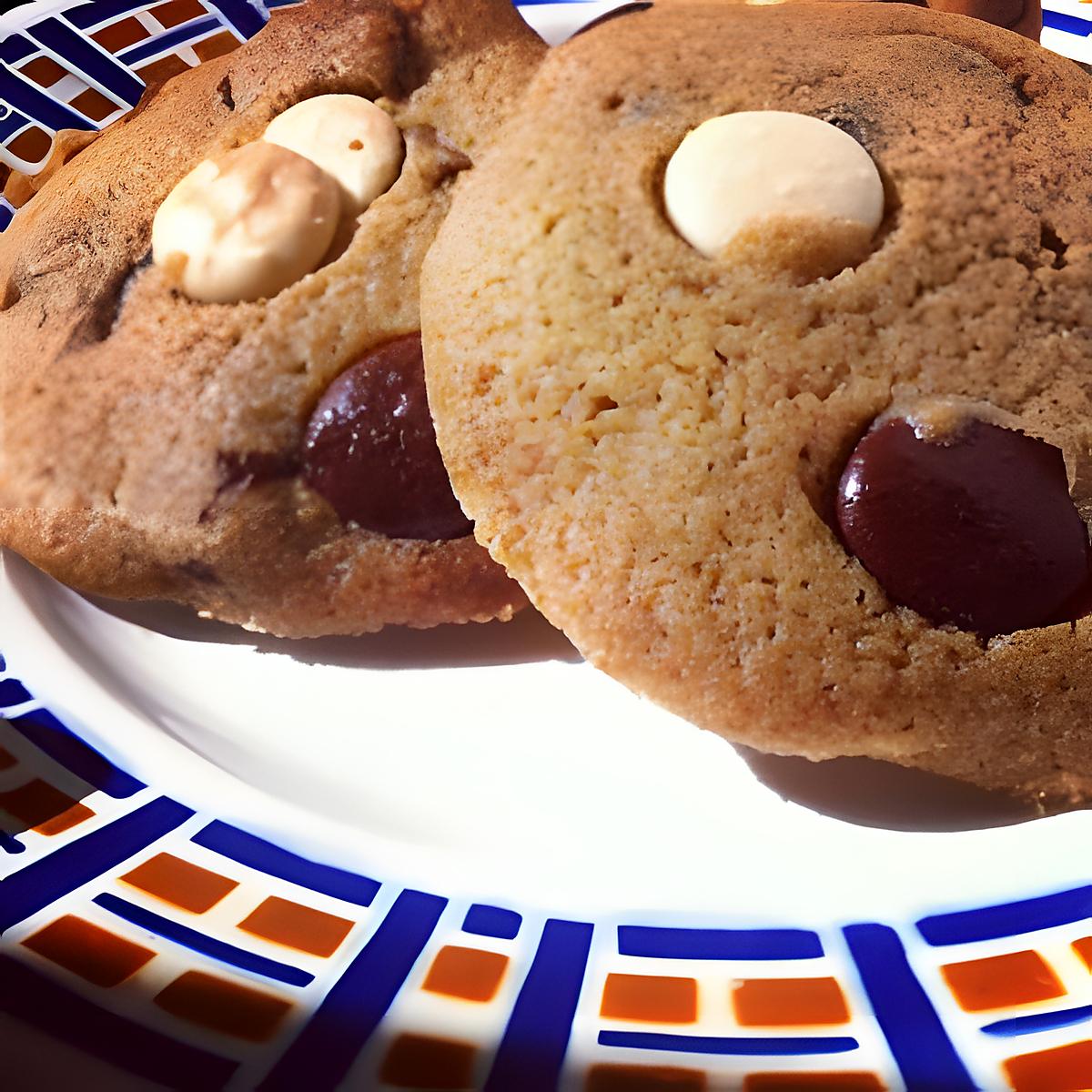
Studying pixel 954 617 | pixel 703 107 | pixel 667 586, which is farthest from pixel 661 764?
pixel 703 107

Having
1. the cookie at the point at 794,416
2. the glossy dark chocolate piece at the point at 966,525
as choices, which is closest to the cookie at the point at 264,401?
the cookie at the point at 794,416

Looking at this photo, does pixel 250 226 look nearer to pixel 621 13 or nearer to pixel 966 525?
pixel 621 13

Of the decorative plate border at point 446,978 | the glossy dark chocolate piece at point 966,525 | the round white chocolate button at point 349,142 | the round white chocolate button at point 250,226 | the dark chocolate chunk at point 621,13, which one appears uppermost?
the dark chocolate chunk at point 621,13

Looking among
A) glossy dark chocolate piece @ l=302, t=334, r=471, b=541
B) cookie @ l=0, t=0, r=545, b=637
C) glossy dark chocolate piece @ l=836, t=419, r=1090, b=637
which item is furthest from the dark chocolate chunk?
glossy dark chocolate piece @ l=836, t=419, r=1090, b=637

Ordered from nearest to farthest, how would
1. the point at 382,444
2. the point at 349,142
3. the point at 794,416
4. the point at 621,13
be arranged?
the point at 794,416, the point at 382,444, the point at 349,142, the point at 621,13

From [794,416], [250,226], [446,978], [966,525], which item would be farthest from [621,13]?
[446,978]

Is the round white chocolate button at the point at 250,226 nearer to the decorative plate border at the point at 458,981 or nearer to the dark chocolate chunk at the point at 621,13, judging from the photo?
the dark chocolate chunk at the point at 621,13

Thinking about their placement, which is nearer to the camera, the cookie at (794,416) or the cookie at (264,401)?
the cookie at (794,416)
